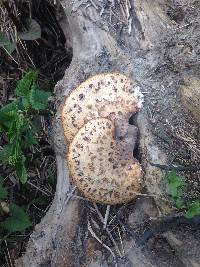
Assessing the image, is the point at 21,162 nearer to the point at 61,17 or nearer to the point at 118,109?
the point at 118,109

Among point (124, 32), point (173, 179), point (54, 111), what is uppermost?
point (124, 32)

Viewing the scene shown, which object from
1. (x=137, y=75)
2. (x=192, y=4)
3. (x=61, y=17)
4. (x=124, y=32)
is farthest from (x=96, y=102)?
(x=61, y=17)

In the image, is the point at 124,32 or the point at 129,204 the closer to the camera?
the point at 129,204

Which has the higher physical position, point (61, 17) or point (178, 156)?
point (61, 17)

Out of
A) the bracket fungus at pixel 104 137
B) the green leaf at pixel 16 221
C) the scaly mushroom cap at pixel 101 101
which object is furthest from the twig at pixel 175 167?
the green leaf at pixel 16 221

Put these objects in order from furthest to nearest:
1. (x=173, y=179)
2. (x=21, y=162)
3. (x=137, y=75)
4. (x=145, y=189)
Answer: (x=21, y=162) → (x=137, y=75) → (x=145, y=189) → (x=173, y=179)

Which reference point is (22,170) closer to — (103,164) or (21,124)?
(21,124)

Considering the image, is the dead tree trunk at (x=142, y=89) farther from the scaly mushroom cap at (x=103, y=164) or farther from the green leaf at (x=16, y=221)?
the green leaf at (x=16, y=221)

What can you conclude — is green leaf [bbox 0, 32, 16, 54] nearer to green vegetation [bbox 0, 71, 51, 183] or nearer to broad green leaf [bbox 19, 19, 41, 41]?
broad green leaf [bbox 19, 19, 41, 41]
